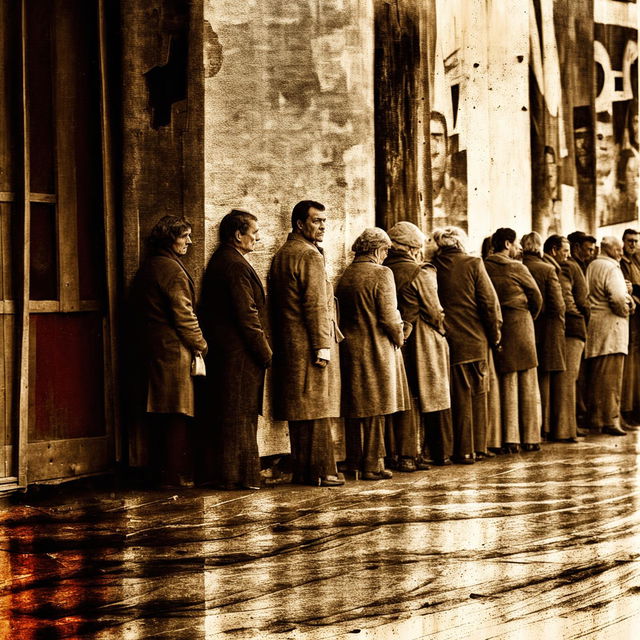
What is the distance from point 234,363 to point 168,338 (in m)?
0.53

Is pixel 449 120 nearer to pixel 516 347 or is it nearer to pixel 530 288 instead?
pixel 530 288

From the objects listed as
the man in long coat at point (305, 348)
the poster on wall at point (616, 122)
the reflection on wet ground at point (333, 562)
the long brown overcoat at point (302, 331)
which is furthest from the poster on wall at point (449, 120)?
the reflection on wet ground at point (333, 562)

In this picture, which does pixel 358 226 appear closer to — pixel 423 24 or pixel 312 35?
pixel 312 35

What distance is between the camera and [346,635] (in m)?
5.43

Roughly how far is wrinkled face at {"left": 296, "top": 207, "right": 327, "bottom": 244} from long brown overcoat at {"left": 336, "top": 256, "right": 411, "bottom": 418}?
565 millimetres

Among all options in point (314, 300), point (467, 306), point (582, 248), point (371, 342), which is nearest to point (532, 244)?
point (582, 248)

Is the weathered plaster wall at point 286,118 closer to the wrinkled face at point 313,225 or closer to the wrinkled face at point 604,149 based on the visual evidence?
the wrinkled face at point 313,225

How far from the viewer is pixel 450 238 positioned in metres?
11.5

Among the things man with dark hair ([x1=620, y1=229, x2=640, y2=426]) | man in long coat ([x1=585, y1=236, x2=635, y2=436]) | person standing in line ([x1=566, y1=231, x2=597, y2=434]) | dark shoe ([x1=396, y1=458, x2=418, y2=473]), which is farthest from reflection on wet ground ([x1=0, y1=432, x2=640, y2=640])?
man with dark hair ([x1=620, y1=229, x2=640, y2=426])

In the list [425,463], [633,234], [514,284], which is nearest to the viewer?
[425,463]

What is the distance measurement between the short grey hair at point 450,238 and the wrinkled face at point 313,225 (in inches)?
76.4

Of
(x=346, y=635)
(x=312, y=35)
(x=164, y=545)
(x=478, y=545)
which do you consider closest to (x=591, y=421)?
(x=312, y=35)

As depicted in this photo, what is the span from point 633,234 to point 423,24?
13.4 ft

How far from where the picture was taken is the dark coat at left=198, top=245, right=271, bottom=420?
369 inches
